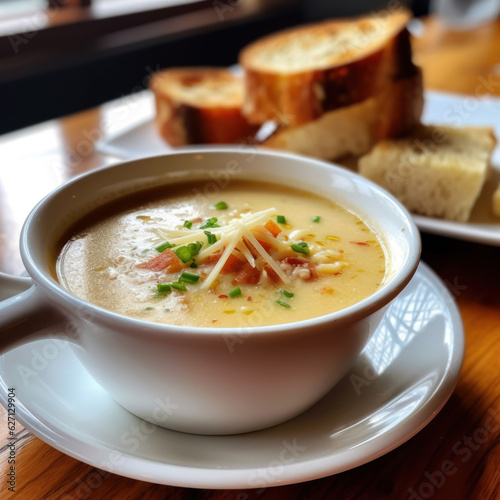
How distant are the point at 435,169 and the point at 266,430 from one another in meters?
1.15

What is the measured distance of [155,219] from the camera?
1374 mm

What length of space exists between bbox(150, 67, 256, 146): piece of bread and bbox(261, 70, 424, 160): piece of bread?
0.21 metres

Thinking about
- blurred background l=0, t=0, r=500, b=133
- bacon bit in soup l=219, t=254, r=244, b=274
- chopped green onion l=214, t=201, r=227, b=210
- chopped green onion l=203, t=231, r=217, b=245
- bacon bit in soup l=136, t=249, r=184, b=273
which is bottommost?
blurred background l=0, t=0, r=500, b=133

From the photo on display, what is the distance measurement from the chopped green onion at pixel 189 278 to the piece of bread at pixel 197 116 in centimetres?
137

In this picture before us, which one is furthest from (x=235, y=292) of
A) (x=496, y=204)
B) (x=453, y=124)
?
(x=453, y=124)

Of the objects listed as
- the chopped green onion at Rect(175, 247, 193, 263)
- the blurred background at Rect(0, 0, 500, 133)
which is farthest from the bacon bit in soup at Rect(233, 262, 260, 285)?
the blurred background at Rect(0, 0, 500, 133)

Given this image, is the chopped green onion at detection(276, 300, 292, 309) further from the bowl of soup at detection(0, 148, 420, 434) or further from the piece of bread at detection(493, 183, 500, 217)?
the piece of bread at detection(493, 183, 500, 217)

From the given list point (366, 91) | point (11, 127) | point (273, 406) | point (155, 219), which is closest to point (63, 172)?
point (155, 219)

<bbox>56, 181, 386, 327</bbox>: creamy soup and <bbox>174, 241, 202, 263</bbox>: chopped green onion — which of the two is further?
<bbox>174, 241, 202, 263</bbox>: chopped green onion

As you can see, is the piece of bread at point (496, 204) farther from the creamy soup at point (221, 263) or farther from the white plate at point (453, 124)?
the creamy soup at point (221, 263)

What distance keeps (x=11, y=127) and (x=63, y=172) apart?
1.83m

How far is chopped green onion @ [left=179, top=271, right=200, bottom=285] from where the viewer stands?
1.10 meters

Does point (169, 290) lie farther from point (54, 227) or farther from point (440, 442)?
point (440, 442)

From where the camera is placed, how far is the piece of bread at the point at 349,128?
2.20 m
